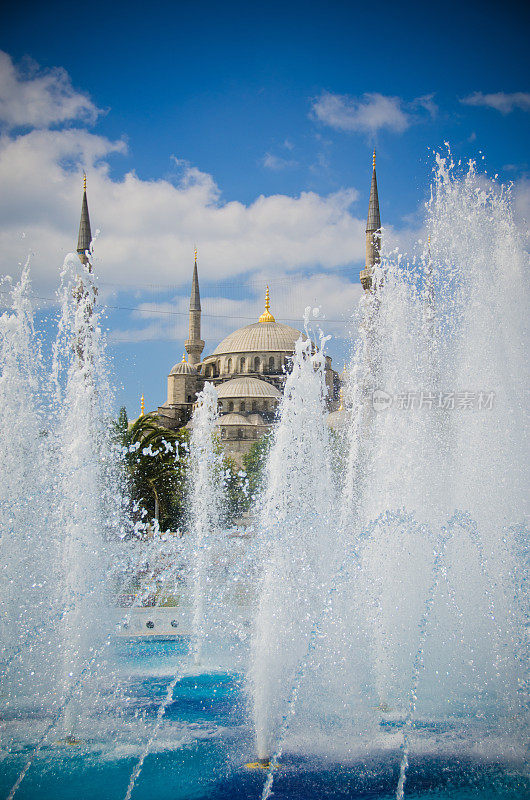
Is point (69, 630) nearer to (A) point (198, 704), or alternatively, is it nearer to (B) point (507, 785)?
(A) point (198, 704)

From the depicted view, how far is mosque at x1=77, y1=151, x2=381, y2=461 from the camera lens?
36.7 metres

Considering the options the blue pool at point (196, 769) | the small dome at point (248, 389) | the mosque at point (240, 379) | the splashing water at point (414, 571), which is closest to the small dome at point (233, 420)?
the mosque at point (240, 379)

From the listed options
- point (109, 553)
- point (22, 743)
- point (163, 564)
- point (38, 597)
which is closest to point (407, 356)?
point (163, 564)

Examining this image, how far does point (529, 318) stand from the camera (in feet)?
29.7

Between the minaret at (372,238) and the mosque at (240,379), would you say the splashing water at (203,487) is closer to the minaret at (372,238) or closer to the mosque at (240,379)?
the minaret at (372,238)

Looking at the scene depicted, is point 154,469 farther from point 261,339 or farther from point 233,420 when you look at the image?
point 261,339

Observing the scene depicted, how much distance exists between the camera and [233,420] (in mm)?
36906

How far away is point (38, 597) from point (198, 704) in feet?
6.07

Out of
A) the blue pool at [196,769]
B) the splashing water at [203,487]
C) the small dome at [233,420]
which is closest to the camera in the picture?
the blue pool at [196,769]

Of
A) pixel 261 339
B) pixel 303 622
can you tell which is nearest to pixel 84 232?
pixel 261 339

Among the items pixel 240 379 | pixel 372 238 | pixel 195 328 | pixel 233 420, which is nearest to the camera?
pixel 372 238

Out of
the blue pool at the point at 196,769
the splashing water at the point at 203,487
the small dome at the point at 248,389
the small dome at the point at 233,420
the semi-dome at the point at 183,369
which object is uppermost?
the semi-dome at the point at 183,369

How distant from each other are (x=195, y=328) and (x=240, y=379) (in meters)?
6.22

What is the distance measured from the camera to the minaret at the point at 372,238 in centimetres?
2558
